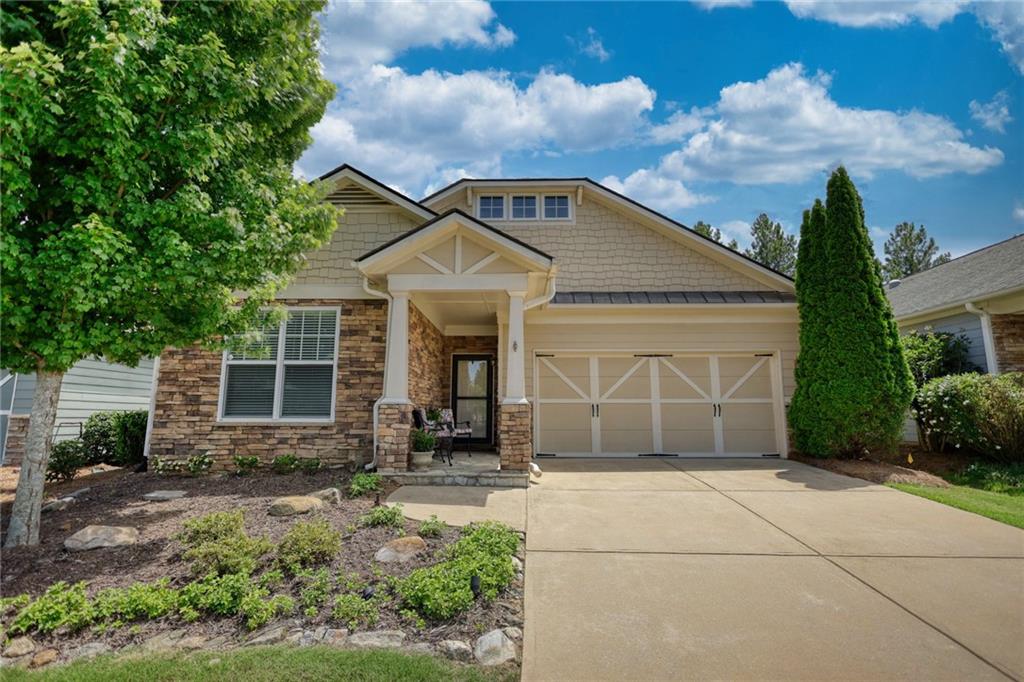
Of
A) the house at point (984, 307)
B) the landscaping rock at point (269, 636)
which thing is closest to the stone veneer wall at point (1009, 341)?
the house at point (984, 307)

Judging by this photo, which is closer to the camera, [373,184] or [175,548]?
[175,548]

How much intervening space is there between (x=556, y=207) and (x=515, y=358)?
5769 millimetres

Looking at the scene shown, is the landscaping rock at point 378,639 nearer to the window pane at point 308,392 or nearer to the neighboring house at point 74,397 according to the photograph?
the window pane at point 308,392

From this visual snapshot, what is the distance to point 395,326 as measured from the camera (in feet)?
24.0

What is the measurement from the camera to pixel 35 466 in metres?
4.25

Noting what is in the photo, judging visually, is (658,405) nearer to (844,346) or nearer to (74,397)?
(844,346)

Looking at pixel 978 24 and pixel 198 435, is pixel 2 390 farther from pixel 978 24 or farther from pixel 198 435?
pixel 978 24

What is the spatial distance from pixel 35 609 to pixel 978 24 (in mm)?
12464

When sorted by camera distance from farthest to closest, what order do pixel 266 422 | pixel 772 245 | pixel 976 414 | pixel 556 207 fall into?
pixel 772 245 < pixel 556 207 < pixel 976 414 < pixel 266 422

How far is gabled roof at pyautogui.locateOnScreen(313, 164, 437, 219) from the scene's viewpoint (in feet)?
27.7

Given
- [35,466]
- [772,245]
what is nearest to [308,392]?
[35,466]

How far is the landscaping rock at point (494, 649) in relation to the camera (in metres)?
2.64

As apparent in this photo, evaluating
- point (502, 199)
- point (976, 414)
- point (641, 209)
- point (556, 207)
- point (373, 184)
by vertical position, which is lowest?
point (976, 414)

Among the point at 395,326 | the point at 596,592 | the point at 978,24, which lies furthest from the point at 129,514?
the point at 978,24
